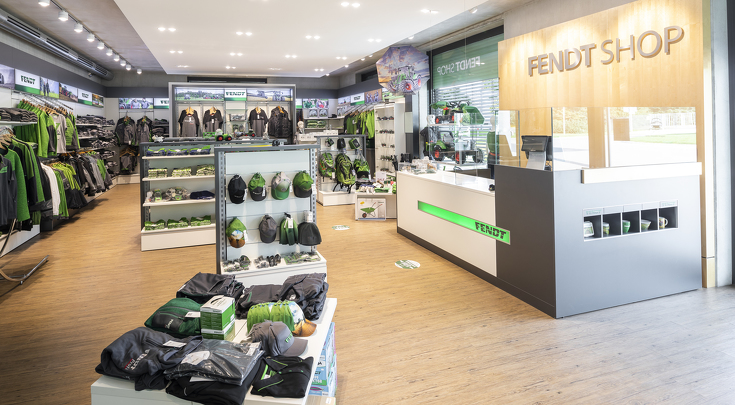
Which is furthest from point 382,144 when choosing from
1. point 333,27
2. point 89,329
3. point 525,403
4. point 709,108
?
point 525,403

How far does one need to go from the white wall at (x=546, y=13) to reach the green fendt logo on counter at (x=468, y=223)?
293 centimetres

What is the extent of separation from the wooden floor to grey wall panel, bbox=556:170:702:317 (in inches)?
5.3

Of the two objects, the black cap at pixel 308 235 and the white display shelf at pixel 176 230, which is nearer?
the black cap at pixel 308 235

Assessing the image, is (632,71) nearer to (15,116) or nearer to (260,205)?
(260,205)

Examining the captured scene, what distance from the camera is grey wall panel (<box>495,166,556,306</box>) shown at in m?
3.50

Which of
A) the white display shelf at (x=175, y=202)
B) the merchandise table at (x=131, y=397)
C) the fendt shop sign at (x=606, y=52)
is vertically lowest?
the merchandise table at (x=131, y=397)

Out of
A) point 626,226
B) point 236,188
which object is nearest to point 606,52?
point 626,226

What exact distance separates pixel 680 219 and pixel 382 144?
7.48 meters

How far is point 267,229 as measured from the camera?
143 inches

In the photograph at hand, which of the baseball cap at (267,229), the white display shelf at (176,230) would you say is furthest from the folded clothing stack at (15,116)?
the baseball cap at (267,229)

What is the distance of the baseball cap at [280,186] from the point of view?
3572mm

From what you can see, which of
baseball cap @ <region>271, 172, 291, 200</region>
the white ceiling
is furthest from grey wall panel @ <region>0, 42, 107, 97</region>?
baseball cap @ <region>271, 172, 291, 200</region>

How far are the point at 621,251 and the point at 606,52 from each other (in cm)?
253

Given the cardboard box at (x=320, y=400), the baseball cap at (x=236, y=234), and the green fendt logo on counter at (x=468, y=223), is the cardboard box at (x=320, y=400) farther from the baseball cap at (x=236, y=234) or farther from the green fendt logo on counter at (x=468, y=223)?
the green fendt logo on counter at (x=468, y=223)
